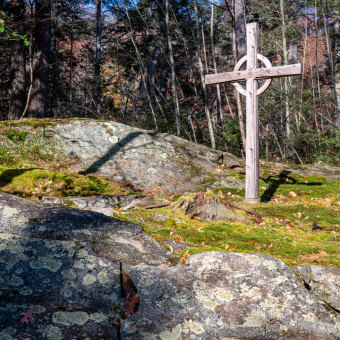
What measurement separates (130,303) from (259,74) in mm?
6263

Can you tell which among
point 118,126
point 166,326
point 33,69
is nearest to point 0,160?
point 118,126

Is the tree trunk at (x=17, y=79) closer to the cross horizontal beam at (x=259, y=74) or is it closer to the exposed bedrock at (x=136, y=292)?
the cross horizontal beam at (x=259, y=74)

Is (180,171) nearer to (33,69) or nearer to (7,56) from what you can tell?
(33,69)

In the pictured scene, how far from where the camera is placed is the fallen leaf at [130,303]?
1.79 m

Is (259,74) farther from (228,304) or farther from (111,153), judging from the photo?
(228,304)

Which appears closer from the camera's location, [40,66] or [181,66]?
[40,66]

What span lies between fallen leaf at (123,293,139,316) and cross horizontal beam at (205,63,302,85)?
19.2ft

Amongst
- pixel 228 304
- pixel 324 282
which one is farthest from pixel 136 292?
pixel 324 282

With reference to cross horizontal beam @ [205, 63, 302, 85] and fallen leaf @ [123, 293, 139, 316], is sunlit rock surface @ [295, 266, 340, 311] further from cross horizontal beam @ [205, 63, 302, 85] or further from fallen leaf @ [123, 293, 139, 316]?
cross horizontal beam @ [205, 63, 302, 85]

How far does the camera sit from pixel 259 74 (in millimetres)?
6637

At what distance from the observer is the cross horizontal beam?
6.14 meters

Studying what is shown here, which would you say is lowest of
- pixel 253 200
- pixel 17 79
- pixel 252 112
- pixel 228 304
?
pixel 253 200

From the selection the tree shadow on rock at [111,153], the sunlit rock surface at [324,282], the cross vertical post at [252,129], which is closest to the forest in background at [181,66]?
the cross vertical post at [252,129]

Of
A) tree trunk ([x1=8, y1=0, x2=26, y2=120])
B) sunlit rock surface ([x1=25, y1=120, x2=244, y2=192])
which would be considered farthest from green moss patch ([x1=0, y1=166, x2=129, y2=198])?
tree trunk ([x1=8, y1=0, x2=26, y2=120])
